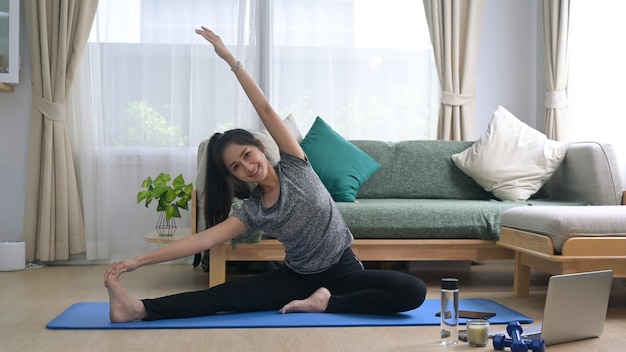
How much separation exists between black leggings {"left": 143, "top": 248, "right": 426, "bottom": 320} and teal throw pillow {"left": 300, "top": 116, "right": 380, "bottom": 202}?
1.12 m

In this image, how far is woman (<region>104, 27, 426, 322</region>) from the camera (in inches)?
117

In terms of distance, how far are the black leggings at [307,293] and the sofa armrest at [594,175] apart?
1.59 m

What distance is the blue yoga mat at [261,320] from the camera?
2992 millimetres

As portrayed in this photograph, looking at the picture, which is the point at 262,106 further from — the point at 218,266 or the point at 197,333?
the point at 218,266

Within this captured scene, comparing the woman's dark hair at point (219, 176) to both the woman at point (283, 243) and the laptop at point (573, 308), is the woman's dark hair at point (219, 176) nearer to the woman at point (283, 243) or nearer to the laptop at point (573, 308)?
the woman at point (283, 243)

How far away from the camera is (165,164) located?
522 centimetres

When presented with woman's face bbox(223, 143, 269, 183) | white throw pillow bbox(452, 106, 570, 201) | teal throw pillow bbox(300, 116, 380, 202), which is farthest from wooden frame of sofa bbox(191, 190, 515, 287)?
woman's face bbox(223, 143, 269, 183)

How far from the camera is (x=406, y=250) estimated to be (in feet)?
13.4

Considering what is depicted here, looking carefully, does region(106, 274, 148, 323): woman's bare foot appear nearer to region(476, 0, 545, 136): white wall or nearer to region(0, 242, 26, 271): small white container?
region(0, 242, 26, 271): small white container

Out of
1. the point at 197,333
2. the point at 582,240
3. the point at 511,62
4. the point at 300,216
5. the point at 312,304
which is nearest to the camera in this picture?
the point at 197,333

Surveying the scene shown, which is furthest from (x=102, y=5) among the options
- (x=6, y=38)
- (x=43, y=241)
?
(x=43, y=241)

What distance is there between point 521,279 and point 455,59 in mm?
1870

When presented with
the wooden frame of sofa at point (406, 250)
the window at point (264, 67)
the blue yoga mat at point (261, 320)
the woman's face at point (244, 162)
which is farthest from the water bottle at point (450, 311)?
the window at point (264, 67)

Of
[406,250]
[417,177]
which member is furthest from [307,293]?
[417,177]
